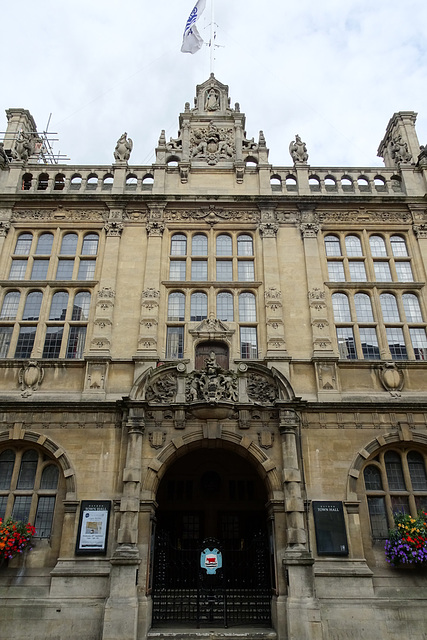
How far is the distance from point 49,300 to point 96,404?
5233 mm

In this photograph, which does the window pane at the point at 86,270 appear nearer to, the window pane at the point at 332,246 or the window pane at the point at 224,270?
the window pane at the point at 224,270

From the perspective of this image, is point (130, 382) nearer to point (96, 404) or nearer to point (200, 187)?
point (96, 404)

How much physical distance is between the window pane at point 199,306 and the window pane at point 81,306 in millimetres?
4189

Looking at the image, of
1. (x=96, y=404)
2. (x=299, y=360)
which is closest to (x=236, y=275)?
(x=299, y=360)

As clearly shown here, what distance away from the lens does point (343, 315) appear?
61.2 feet

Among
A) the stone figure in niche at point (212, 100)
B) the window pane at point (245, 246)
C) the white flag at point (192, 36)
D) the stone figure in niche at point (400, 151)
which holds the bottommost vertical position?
the window pane at point (245, 246)

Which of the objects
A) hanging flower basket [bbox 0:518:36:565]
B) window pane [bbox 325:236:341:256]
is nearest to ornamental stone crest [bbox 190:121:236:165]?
window pane [bbox 325:236:341:256]

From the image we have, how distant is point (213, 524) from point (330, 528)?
17.9 ft

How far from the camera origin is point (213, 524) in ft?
59.9

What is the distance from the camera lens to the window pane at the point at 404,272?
63.9ft

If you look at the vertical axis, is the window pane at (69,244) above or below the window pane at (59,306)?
above

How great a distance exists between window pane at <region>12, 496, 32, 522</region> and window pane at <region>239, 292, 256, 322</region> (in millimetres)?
9854

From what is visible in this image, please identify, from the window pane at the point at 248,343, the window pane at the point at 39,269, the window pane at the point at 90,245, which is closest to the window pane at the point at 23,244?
the window pane at the point at 39,269

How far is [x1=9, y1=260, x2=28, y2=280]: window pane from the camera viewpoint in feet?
63.5
